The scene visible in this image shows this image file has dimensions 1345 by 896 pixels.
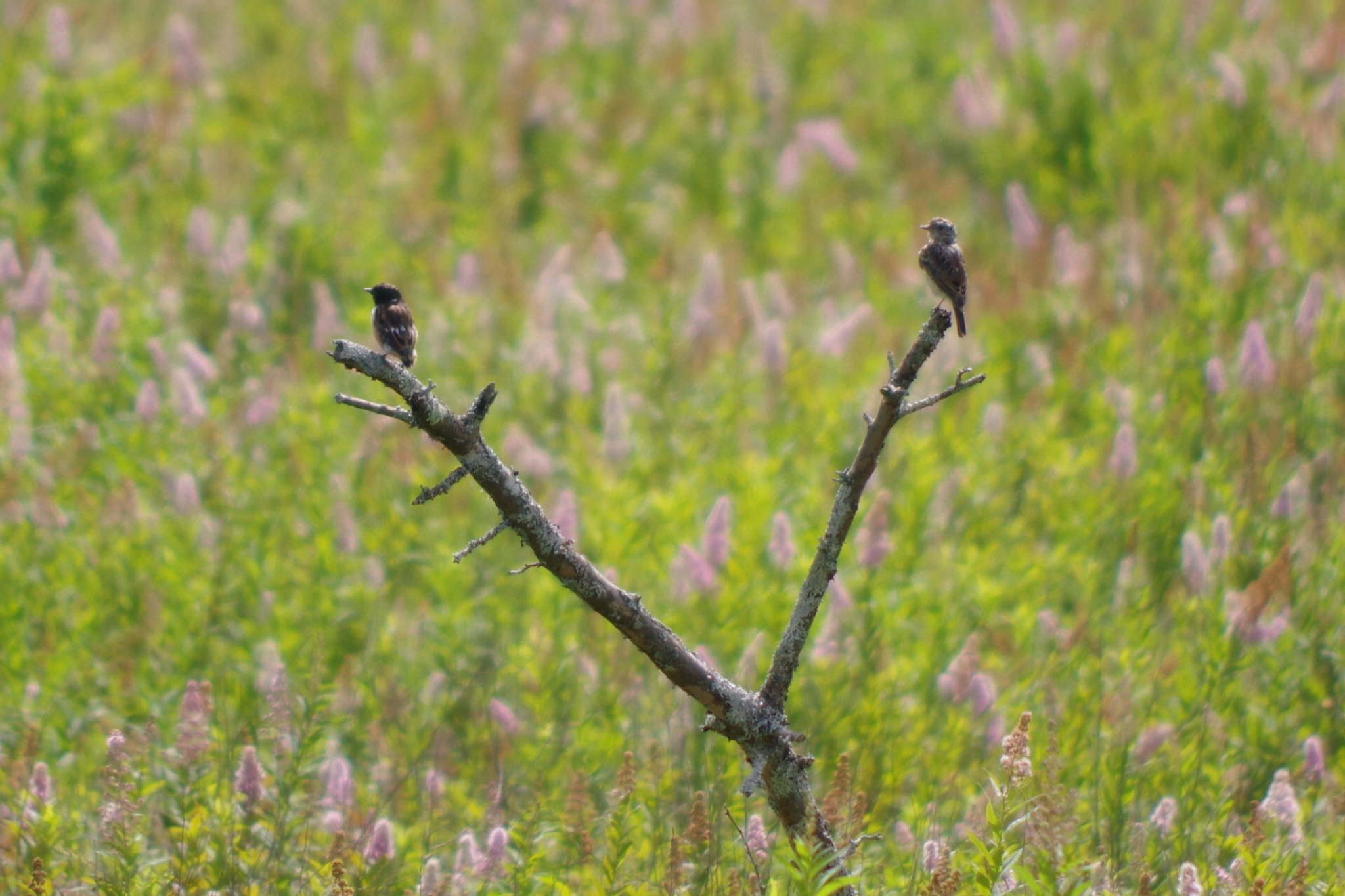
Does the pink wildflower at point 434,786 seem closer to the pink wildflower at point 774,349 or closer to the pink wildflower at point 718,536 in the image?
the pink wildflower at point 718,536

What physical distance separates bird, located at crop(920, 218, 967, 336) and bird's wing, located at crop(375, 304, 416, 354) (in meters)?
1.42

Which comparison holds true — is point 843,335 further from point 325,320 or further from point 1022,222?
point 325,320

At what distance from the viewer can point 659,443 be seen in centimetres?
667

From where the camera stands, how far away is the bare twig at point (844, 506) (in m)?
3.27

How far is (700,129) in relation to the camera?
31.4ft

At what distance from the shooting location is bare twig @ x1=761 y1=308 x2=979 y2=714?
3.27 meters

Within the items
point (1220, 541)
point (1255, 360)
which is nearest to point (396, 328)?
point (1220, 541)

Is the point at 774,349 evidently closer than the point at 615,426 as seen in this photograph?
No

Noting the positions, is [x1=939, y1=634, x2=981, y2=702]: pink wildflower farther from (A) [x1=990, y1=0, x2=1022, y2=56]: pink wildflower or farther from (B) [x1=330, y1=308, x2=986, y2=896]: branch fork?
(A) [x1=990, y1=0, x2=1022, y2=56]: pink wildflower

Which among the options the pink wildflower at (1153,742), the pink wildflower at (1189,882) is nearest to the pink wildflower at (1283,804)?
the pink wildflower at (1189,882)

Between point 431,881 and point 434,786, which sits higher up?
point 434,786

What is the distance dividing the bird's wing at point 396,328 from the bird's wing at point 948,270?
1.42 metres

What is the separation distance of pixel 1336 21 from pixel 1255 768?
22.8 ft

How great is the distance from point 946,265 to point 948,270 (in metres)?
0.01
